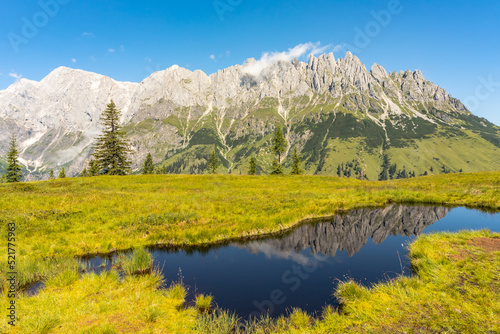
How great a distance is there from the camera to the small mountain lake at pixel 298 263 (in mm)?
10992

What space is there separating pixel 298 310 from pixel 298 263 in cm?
520

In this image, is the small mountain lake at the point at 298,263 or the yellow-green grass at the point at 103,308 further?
the small mountain lake at the point at 298,263

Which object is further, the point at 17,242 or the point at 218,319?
the point at 17,242

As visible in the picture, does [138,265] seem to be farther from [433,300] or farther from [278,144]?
[278,144]

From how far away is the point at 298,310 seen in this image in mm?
9594

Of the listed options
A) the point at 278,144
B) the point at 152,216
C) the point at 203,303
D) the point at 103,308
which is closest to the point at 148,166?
the point at 278,144

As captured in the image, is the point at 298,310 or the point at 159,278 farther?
the point at 159,278

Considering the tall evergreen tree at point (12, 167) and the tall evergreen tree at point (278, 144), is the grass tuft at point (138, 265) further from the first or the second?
the tall evergreen tree at point (12, 167)

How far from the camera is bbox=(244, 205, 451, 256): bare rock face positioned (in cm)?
1753

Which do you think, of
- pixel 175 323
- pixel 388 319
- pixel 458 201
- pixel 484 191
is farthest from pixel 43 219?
pixel 484 191

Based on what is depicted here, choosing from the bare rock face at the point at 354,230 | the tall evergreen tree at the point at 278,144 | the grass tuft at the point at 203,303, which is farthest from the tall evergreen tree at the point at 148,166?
the grass tuft at the point at 203,303

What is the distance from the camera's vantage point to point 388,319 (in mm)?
8289

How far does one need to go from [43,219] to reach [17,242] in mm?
5011

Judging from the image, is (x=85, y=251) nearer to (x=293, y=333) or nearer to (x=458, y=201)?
(x=293, y=333)
